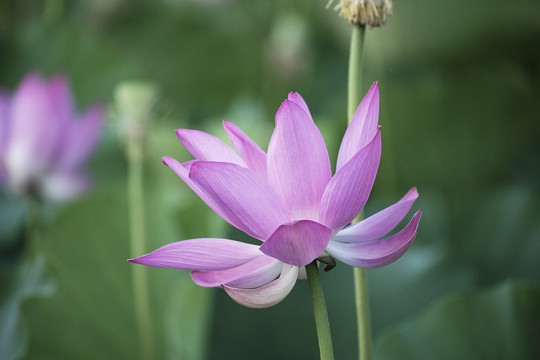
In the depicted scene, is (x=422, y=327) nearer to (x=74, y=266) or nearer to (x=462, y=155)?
(x=74, y=266)

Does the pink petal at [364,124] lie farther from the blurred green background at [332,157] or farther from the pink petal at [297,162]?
the blurred green background at [332,157]

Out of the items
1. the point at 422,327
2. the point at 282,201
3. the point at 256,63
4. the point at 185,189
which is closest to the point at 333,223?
the point at 282,201

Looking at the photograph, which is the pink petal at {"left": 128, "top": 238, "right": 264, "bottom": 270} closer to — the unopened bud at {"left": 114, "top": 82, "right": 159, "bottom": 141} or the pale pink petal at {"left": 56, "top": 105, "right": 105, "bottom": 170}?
the unopened bud at {"left": 114, "top": 82, "right": 159, "bottom": 141}

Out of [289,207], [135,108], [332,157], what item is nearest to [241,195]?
[289,207]

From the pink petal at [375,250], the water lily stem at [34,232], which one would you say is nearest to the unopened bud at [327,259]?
the pink petal at [375,250]

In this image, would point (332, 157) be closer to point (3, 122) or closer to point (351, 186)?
point (3, 122)

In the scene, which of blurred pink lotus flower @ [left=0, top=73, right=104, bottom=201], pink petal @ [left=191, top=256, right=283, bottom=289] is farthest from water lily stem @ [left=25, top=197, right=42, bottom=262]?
pink petal @ [left=191, top=256, right=283, bottom=289]
